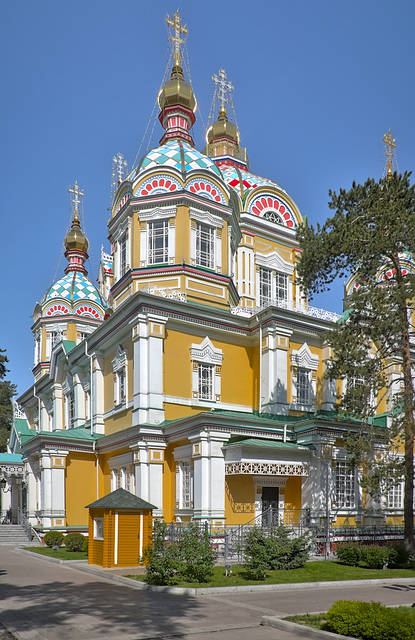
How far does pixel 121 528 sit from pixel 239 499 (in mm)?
6228

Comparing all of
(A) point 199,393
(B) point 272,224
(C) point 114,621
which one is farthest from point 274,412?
(C) point 114,621

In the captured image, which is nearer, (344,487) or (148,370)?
(148,370)

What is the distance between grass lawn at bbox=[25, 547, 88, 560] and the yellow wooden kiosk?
11.5 ft

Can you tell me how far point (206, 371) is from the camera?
23844 millimetres

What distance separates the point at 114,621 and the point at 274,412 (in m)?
14.8

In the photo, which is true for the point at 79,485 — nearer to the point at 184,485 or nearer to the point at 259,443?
the point at 184,485

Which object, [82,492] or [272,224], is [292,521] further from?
[272,224]

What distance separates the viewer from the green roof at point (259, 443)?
19188mm

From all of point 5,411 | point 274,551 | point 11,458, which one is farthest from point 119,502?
point 5,411

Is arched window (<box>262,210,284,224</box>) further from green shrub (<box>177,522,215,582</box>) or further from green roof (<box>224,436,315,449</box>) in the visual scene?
green shrub (<box>177,522,215,582</box>)

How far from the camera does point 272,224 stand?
98.5ft

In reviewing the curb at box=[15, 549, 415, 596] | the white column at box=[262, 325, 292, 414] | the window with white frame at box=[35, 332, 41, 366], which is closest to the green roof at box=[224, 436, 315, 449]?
the white column at box=[262, 325, 292, 414]

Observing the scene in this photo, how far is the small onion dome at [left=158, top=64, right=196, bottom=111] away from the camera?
30594 millimetres

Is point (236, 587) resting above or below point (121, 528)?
below
